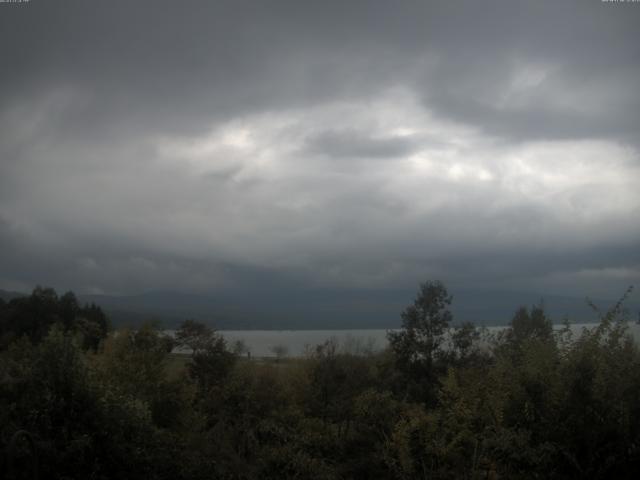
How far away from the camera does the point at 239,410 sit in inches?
1543

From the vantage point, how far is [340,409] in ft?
140

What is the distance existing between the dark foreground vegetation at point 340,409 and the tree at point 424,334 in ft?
0.35

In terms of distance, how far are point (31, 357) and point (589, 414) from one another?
14090 mm

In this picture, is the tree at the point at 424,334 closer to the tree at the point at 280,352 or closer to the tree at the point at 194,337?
the tree at the point at 194,337

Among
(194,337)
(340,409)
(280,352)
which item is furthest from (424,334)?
(280,352)

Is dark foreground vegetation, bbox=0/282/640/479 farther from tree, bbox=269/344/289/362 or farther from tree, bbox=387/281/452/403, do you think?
tree, bbox=269/344/289/362

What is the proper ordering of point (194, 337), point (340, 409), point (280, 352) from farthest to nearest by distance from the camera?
1. point (280, 352)
2. point (194, 337)
3. point (340, 409)

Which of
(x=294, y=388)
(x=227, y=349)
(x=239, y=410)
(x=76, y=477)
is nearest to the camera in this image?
(x=76, y=477)

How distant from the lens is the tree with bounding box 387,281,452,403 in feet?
143

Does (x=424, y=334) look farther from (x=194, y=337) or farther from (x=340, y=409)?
(x=194, y=337)

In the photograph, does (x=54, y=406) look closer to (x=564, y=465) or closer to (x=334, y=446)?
(x=564, y=465)

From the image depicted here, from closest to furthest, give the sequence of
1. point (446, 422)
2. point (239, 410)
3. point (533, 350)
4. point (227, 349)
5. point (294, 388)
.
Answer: point (533, 350) < point (446, 422) < point (239, 410) < point (294, 388) < point (227, 349)

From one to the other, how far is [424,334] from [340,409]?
852cm

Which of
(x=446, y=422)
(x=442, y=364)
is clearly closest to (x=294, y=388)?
(x=442, y=364)
